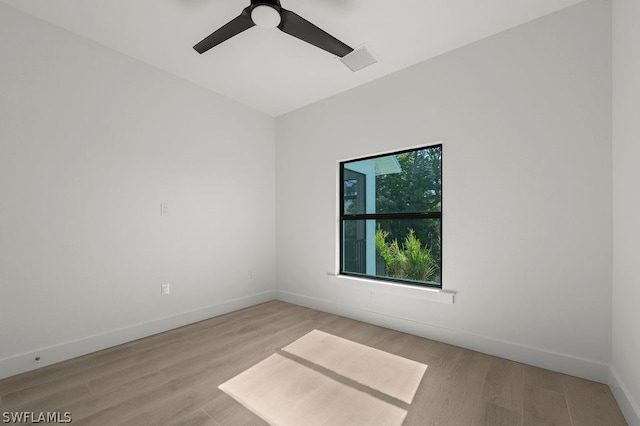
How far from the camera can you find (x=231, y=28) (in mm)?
2000

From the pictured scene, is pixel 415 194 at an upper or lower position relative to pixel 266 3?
lower

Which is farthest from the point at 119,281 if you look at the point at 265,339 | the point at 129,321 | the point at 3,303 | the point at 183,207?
the point at 265,339

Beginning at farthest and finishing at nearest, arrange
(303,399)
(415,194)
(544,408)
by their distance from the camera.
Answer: (415,194) < (303,399) < (544,408)

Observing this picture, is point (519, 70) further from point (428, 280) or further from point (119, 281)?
point (119, 281)

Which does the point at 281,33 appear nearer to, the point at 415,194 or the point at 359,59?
the point at 359,59

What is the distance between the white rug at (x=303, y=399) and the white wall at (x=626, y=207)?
139 centimetres

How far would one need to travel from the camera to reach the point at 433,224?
9.61 ft

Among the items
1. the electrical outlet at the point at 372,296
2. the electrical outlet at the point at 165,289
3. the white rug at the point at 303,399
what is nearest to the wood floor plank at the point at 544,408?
the white rug at the point at 303,399

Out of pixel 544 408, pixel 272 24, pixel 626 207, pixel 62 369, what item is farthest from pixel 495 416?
pixel 62 369

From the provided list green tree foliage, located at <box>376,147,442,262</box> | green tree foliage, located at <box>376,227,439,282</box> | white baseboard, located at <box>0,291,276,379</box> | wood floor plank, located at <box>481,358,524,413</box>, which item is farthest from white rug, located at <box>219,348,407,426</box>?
green tree foliage, located at <box>376,147,442,262</box>

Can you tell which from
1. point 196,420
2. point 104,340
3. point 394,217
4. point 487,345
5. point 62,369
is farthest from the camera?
point 394,217

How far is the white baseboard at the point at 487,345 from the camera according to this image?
81.6 inches

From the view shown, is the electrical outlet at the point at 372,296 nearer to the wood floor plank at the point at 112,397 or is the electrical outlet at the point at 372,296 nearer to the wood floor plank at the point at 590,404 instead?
the wood floor plank at the point at 590,404

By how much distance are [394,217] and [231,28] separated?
2358 mm
